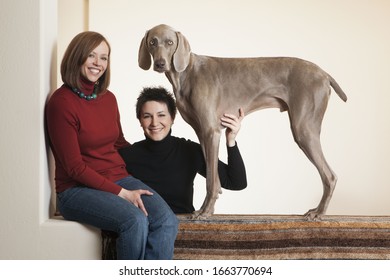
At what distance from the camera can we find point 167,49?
2441 mm

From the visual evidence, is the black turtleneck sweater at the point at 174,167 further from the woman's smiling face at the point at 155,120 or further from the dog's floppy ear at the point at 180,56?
the dog's floppy ear at the point at 180,56

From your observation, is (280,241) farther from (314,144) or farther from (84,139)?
(84,139)

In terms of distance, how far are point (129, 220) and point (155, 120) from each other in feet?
2.05

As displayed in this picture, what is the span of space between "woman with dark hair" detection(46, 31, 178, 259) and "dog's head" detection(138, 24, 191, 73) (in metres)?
0.22

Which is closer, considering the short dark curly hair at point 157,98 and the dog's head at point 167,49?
the dog's head at point 167,49

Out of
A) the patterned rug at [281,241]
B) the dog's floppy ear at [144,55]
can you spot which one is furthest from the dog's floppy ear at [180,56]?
the patterned rug at [281,241]

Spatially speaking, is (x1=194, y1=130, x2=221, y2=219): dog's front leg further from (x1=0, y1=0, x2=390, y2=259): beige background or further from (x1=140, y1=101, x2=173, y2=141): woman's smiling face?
(x1=0, y1=0, x2=390, y2=259): beige background

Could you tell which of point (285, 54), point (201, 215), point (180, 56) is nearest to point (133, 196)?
point (201, 215)

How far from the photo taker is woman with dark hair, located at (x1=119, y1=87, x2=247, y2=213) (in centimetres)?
254

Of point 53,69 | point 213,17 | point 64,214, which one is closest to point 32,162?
point 64,214

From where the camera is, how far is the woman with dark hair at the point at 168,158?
2.54 m

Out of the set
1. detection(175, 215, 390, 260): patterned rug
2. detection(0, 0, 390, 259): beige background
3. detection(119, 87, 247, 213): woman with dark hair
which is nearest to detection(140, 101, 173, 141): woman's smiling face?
detection(119, 87, 247, 213): woman with dark hair

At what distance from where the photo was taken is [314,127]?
97.8 inches

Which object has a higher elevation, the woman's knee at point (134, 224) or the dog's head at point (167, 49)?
the dog's head at point (167, 49)
